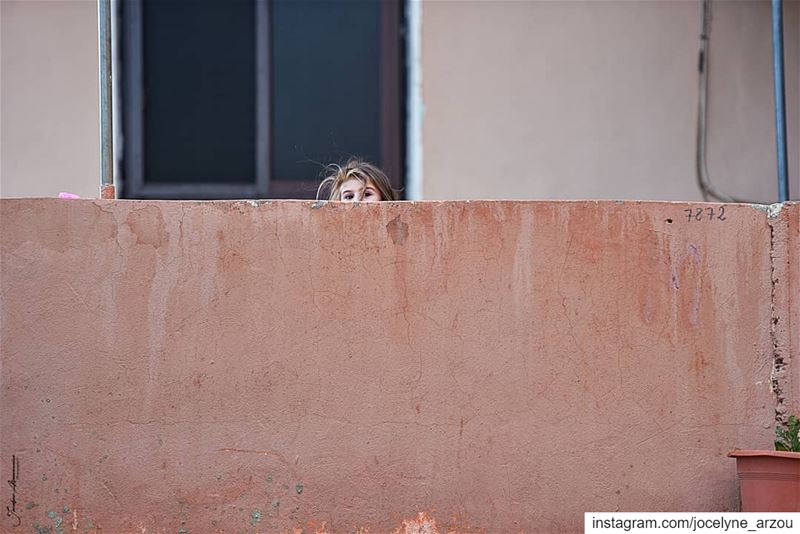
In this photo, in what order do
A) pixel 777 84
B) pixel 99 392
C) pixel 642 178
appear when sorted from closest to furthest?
pixel 99 392 < pixel 777 84 < pixel 642 178

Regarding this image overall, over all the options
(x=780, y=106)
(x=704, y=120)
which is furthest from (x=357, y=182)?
(x=704, y=120)

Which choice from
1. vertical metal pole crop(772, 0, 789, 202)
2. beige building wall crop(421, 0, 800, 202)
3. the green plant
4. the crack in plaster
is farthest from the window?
the green plant

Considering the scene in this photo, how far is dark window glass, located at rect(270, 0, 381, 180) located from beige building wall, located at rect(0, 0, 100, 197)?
0.90 metres

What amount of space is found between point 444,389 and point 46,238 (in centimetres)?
141

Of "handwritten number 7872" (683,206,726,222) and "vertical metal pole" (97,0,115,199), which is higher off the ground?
"vertical metal pole" (97,0,115,199)

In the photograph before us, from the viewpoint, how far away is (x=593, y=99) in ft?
20.0

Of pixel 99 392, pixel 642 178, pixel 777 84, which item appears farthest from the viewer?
pixel 642 178

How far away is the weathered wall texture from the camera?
13.5 feet

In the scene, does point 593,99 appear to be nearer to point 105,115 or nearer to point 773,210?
point 773,210

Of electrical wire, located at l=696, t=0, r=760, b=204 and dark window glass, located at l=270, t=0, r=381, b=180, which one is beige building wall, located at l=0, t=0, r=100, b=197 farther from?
electrical wire, located at l=696, t=0, r=760, b=204

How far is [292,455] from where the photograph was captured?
13.6 feet

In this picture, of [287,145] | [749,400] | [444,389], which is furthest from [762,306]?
[287,145]

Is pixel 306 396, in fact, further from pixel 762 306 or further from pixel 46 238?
pixel 762 306

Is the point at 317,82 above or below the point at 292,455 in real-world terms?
above
